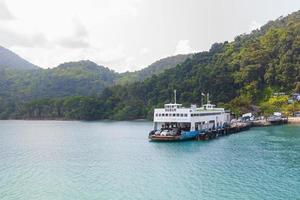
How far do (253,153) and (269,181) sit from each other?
52.0ft

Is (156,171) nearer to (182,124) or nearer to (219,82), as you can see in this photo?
(182,124)

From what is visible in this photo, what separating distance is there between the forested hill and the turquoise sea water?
59.2m

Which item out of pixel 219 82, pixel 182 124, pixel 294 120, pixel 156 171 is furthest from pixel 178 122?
pixel 219 82

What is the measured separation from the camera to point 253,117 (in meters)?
102

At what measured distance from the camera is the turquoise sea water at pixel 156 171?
3156cm

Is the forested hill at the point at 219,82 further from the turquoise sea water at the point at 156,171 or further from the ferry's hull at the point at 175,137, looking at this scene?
the turquoise sea water at the point at 156,171

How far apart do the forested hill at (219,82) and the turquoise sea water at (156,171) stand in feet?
194

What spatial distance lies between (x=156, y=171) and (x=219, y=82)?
87408 millimetres

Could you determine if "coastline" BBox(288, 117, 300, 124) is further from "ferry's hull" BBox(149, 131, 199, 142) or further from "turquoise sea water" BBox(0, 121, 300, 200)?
"ferry's hull" BBox(149, 131, 199, 142)

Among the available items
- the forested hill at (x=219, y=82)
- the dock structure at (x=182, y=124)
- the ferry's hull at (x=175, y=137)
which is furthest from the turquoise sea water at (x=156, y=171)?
the forested hill at (x=219, y=82)

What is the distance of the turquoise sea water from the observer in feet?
104

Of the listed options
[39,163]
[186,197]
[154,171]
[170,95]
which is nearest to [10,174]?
[39,163]

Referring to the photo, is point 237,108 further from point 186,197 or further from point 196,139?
point 186,197

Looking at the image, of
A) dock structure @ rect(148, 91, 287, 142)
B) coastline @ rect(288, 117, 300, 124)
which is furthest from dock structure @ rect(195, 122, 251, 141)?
coastline @ rect(288, 117, 300, 124)
